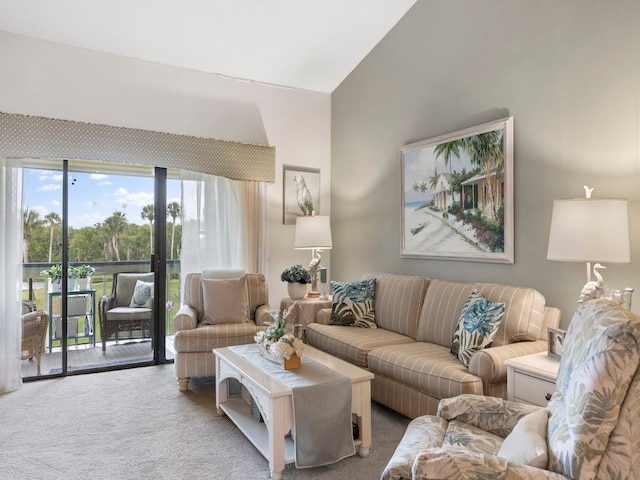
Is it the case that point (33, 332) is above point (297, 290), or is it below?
below

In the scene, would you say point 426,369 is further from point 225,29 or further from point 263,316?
point 225,29

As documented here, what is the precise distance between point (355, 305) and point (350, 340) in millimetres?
542

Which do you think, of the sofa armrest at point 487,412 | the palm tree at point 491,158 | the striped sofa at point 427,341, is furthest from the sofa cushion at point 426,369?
the palm tree at point 491,158

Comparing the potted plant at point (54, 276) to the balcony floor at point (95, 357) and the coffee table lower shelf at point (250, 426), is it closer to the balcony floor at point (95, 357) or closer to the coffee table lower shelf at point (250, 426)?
the balcony floor at point (95, 357)

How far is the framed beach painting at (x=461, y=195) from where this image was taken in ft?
11.1

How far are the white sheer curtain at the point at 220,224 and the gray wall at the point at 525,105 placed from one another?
50.1 inches

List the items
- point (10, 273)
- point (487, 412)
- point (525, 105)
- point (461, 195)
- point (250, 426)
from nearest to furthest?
1. point (487, 412)
2. point (250, 426)
3. point (525, 105)
4. point (461, 195)
5. point (10, 273)

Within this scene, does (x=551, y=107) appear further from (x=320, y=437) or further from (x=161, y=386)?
(x=161, y=386)

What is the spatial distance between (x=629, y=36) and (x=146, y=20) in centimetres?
365

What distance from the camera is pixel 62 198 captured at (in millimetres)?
4230

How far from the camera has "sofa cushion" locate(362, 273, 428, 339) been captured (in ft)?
12.2

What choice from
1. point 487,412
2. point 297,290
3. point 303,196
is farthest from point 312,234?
point 487,412

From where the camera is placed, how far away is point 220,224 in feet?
15.9

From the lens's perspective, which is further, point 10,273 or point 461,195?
point 10,273
